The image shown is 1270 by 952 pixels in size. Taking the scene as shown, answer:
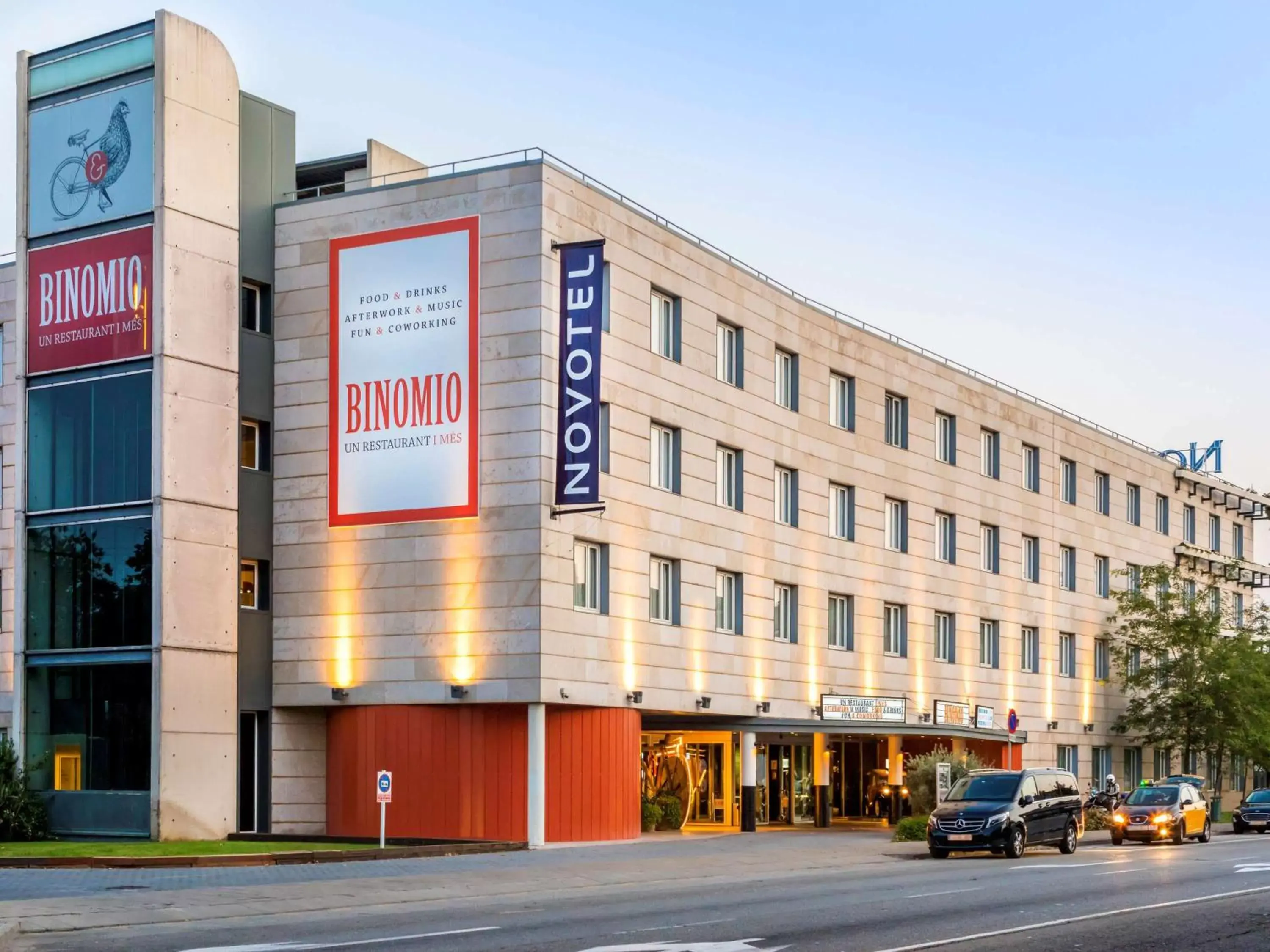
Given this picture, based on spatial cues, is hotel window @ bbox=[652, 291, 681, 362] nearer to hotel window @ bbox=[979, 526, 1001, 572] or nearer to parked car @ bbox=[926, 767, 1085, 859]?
parked car @ bbox=[926, 767, 1085, 859]

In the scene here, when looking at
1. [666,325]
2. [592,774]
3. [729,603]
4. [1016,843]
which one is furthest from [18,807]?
[1016,843]

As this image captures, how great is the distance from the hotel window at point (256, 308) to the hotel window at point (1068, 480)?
34728 millimetres

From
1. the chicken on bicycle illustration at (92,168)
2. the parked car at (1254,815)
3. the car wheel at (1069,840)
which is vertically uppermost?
the chicken on bicycle illustration at (92,168)

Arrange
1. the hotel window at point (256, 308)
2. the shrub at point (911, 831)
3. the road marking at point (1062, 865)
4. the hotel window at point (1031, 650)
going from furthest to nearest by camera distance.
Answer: the hotel window at point (1031, 650) < the hotel window at point (256, 308) < the shrub at point (911, 831) < the road marking at point (1062, 865)

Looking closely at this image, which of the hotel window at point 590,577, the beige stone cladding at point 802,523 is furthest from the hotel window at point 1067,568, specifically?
the hotel window at point 590,577

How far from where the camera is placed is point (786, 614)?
4931cm

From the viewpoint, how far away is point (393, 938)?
18391mm

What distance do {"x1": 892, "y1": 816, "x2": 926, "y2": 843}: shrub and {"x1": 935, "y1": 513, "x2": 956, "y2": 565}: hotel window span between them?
1716cm

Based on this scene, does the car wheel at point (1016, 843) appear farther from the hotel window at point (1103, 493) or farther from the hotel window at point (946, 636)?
the hotel window at point (1103, 493)

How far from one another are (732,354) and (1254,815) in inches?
785

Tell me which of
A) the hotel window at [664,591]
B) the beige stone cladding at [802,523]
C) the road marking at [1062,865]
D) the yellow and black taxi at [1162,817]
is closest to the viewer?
the road marking at [1062,865]

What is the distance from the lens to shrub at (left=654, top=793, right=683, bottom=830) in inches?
1847

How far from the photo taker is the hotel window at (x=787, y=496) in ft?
161

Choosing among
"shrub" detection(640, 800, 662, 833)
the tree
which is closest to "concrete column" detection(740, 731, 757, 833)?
"shrub" detection(640, 800, 662, 833)
